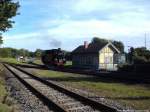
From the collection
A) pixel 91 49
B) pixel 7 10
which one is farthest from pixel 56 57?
pixel 7 10

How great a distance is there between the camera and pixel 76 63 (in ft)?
286

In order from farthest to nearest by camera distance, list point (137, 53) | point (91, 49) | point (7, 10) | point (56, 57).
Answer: point (91, 49) → point (137, 53) → point (56, 57) → point (7, 10)

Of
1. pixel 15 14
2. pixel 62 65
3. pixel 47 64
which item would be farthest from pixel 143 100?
pixel 47 64

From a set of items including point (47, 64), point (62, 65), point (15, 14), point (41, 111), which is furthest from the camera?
point (47, 64)

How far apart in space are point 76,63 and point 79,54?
240 centimetres

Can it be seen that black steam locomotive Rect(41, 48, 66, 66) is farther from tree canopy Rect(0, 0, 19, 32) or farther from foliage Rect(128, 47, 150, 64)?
tree canopy Rect(0, 0, 19, 32)

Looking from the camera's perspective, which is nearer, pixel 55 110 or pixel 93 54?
pixel 55 110

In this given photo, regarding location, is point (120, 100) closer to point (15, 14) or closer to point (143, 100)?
point (143, 100)

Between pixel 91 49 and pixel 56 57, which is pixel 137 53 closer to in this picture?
Result: pixel 91 49

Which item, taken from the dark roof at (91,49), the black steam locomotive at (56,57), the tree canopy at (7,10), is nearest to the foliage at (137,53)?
the dark roof at (91,49)

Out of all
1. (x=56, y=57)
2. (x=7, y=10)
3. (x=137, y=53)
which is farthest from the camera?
(x=137, y=53)

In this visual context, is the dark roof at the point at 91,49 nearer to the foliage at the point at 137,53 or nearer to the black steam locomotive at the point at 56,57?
the black steam locomotive at the point at 56,57

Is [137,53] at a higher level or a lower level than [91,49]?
lower

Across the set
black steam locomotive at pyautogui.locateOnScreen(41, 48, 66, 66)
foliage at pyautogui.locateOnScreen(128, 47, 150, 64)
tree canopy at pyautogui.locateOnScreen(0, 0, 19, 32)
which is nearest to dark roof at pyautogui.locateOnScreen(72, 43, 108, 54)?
black steam locomotive at pyautogui.locateOnScreen(41, 48, 66, 66)
